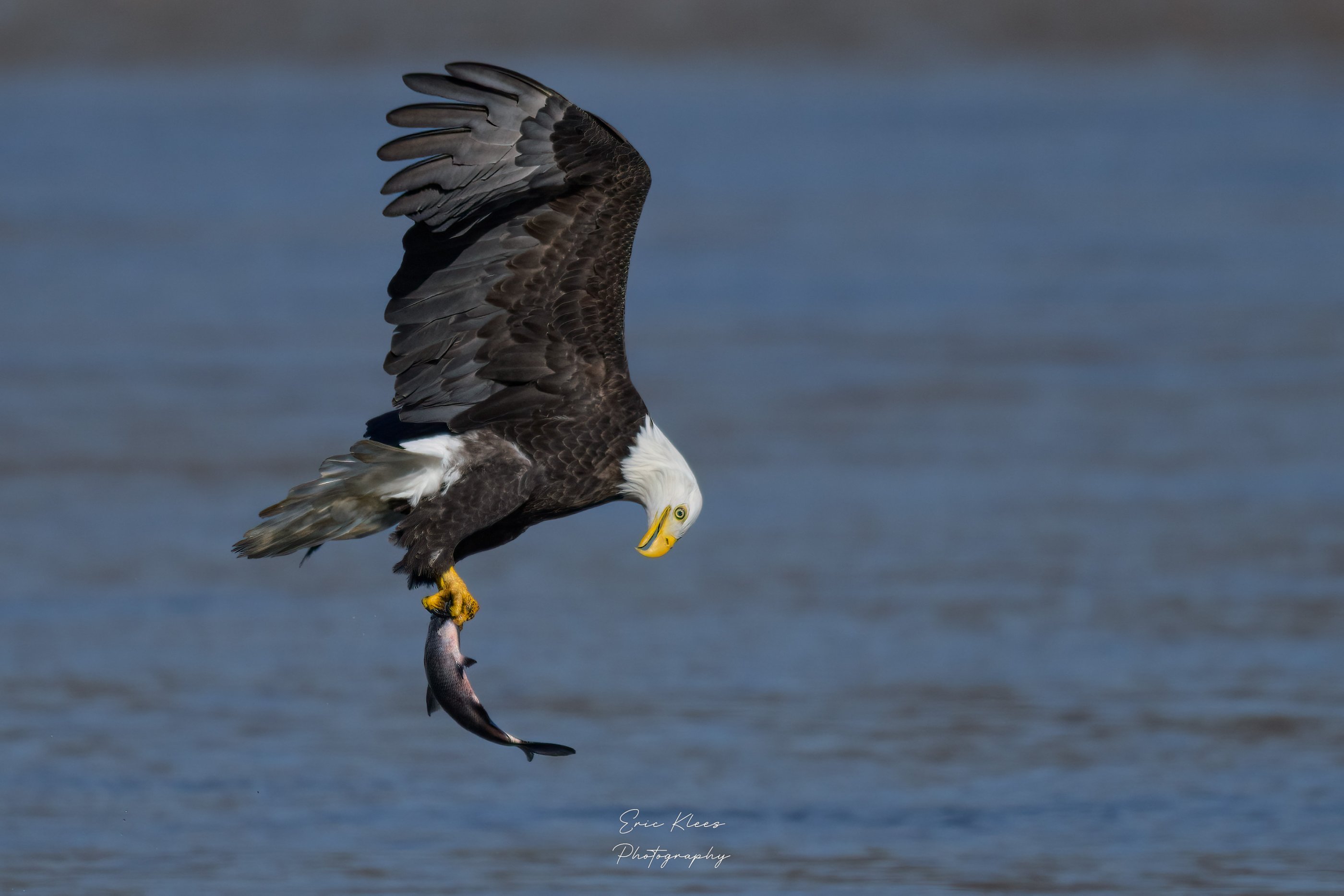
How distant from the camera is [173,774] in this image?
7.05m

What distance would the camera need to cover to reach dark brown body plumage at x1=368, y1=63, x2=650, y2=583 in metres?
5.84

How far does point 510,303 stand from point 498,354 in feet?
0.47

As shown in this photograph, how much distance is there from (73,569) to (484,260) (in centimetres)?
392

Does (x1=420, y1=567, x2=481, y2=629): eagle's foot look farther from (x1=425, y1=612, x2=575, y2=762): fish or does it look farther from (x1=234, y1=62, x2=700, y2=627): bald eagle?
(x1=425, y1=612, x2=575, y2=762): fish

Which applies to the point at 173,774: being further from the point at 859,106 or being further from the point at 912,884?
the point at 859,106

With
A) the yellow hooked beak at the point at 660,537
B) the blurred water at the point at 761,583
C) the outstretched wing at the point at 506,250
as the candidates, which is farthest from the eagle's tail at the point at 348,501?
the blurred water at the point at 761,583

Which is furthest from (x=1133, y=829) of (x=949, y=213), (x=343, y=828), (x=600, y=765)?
(x=949, y=213)

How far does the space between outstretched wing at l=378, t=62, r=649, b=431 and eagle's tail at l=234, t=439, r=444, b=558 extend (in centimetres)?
21

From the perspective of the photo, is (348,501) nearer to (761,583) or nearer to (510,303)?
(510,303)

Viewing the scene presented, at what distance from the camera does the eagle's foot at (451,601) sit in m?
5.89

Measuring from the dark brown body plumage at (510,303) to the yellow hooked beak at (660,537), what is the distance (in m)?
0.16

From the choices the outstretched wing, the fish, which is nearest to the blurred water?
the fish

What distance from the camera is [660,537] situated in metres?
6.00

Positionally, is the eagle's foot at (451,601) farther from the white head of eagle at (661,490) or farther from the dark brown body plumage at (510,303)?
the white head of eagle at (661,490)
